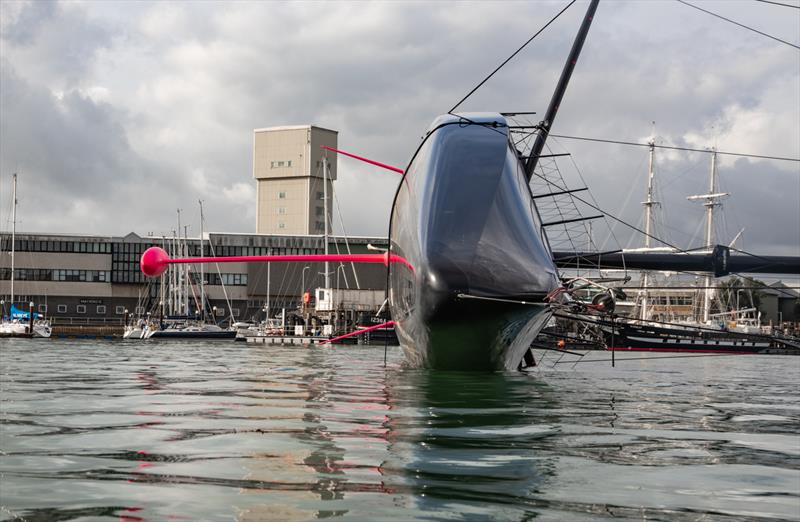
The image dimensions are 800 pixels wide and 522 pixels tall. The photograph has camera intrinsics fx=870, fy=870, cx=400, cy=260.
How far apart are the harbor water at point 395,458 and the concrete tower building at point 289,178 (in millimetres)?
133738

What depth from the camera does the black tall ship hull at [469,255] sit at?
10.6m

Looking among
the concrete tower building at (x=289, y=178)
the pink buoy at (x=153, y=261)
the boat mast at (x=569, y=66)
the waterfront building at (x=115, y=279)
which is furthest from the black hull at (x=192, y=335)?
the pink buoy at (x=153, y=261)

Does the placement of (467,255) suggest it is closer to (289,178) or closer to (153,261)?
(153,261)

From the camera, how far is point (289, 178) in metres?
146

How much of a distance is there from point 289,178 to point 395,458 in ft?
467

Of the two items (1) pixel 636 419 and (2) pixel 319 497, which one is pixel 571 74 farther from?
(2) pixel 319 497

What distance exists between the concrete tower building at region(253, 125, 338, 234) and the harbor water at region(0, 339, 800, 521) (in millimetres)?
133738

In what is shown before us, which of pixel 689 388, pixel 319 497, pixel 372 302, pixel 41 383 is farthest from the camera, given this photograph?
pixel 372 302

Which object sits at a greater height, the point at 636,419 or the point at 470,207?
the point at 470,207

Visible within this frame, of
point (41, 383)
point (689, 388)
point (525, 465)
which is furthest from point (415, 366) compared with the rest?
point (525, 465)

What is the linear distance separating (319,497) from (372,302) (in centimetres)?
9068

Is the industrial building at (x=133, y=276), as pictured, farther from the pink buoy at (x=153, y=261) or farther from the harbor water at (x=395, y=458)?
the harbor water at (x=395, y=458)

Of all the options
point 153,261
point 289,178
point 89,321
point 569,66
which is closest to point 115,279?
point 89,321

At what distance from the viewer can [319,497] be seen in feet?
13.3
